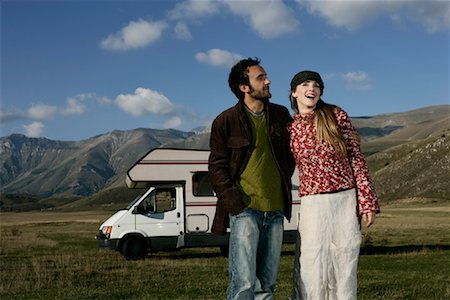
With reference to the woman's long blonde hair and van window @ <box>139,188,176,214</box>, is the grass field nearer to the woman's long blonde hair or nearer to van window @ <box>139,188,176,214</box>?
van window @ <box>139,188,176,214</box>

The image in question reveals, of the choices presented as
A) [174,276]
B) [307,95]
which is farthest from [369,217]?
[174,276]

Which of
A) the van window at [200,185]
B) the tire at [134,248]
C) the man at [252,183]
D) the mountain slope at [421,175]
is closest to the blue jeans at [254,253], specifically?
the man at [252,183]

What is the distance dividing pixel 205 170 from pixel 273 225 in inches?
582

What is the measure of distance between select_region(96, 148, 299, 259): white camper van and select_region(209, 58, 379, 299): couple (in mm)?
14519

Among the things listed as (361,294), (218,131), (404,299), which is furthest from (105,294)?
(218,131)

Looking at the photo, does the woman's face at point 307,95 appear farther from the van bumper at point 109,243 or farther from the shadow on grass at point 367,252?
the shadow on grass at point 367,252

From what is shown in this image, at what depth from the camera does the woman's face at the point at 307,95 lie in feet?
17.2

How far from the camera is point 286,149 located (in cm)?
531

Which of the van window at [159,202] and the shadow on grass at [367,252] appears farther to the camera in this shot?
the shadow on grass at [367,252]

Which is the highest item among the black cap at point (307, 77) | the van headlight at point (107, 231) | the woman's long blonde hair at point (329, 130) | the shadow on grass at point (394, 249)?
the black cap at point (307, 77)

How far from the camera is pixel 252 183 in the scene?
5105mm

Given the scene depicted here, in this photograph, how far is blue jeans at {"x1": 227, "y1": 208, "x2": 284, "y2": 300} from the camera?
506cm

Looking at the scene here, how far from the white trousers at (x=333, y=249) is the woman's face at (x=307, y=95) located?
844mm

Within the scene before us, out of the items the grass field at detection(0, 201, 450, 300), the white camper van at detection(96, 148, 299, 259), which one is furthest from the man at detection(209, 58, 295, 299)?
the white camper van at detection(96, 148, 299, 259)
